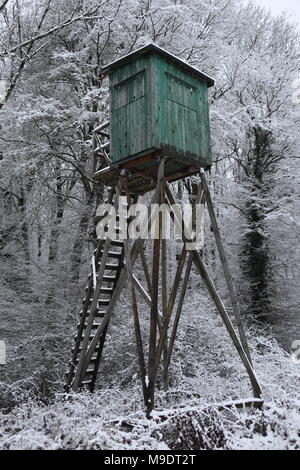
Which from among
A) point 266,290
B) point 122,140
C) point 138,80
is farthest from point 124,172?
point 266,290

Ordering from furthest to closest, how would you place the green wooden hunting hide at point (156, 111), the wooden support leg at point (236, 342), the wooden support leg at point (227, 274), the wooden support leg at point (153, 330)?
1. the wooden support leg at point (227, 274)
2. the green wooden hunting hide at point (156, 111)
3. the wooden support leg at point (236, 342)
4. the wooden support leg at point (153, 330)

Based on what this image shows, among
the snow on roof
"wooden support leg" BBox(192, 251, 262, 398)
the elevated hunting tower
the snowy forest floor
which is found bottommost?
the snowy forest floor

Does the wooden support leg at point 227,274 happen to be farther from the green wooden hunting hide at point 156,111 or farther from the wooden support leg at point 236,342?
the green wooden hunting hide at point 156,111

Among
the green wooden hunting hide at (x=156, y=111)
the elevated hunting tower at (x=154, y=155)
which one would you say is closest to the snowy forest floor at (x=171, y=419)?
the elevated hunting tower at (x=154, y=155)

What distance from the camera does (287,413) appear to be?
566cm

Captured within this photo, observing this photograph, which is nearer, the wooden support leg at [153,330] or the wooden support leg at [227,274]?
the wooden support leg at [153,330]

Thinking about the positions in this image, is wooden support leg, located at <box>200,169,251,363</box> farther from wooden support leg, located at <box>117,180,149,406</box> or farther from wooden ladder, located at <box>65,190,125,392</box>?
wooden ladder, located at <box>65,190,125,392</box>

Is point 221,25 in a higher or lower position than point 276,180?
higher

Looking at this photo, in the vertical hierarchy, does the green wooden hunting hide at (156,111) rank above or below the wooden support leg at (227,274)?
above

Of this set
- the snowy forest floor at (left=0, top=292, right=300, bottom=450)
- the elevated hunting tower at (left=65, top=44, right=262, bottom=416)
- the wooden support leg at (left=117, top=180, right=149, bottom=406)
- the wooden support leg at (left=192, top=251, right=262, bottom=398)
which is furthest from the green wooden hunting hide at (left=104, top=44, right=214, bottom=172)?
the snowy forest floor at (left=0, top=292, right=300, bottom=450)

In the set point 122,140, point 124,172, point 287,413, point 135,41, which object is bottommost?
point 287,413

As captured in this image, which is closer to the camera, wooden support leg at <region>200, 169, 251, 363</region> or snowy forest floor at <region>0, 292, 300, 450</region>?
snowy forest floor at <region>0, 292, 300, 450</region>
